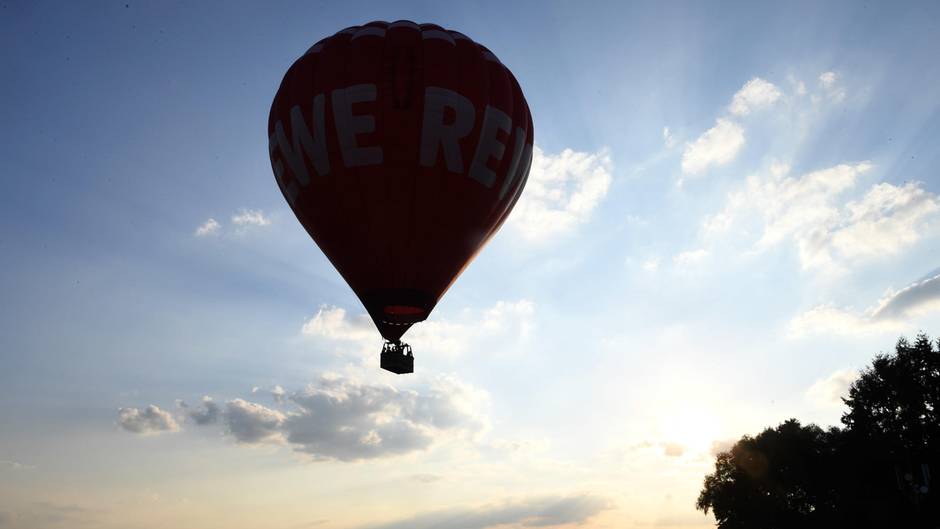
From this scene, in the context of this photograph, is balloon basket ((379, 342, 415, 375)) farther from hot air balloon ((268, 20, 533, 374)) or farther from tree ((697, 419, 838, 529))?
tree ((697, 419, 838, 529))

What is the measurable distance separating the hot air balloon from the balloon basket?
0.06m

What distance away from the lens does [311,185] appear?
867 inches

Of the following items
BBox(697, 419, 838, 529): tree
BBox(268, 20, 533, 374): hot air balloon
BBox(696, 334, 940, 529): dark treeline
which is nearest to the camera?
BBox(268, 20, 533, 374): hot air balloon

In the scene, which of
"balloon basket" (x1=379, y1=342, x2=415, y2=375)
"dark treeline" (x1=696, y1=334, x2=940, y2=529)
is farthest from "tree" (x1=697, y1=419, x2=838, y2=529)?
"balloon basket" (x1=379, y1=342, x2=415, y2=375)

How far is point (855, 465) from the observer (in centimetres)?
4475

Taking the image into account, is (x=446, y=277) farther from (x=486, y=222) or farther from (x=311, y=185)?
(x=311, y=185)

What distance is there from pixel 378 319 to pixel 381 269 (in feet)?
6.89

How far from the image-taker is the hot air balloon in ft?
68.3

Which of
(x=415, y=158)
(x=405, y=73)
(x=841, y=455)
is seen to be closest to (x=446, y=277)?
(x=415, y=158)

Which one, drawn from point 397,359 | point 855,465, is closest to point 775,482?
point 855,465

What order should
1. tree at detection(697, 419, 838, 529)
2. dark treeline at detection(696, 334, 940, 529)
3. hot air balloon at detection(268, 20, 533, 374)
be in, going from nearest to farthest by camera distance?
hot air balloon at detection(268, 20, 533, 374), dark treeline at detection(696, 334, 940, 529), tree at detection(697, 419, 838, 529)

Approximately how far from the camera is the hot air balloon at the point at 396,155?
20828 mm

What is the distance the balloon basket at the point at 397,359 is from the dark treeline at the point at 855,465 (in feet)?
87.1

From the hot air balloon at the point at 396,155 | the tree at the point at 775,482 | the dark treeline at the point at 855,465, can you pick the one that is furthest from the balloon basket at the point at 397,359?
the tree at the point at 775,482
